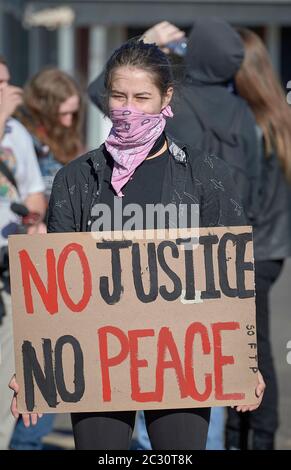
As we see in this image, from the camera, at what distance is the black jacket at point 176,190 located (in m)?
3.49

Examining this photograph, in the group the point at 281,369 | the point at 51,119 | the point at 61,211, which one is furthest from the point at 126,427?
the point at 281,369

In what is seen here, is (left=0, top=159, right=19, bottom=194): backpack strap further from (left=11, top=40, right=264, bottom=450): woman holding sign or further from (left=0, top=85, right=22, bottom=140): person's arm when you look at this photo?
(left=11, top=40, right=264, bottom=450): woman holding sign

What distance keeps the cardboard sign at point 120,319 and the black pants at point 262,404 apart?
188 centimetres

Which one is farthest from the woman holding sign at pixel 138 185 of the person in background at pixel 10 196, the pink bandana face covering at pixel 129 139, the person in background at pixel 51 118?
the person in background at pixel 51 118

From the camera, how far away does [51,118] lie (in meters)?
5.75

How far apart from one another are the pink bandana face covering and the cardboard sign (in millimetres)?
213

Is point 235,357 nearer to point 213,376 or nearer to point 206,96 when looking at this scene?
point 213,376

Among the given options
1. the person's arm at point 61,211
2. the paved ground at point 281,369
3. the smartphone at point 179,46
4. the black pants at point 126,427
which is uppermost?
the smartphone at point 179,46

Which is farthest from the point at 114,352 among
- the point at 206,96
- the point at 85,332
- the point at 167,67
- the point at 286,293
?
the point at 286,293

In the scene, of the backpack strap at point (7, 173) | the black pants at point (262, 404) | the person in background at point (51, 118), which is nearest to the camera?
the backpack strap at point (7, 173)

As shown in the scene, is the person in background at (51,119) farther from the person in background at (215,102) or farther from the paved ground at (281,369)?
the paved ground at (281,369)

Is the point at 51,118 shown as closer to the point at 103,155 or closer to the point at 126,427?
the point at 103,155

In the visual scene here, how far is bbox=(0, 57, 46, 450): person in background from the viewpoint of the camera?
4789 millimetres

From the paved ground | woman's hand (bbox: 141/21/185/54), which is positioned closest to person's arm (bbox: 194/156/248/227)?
woman's hand (bbox: 141/21/185/54)
